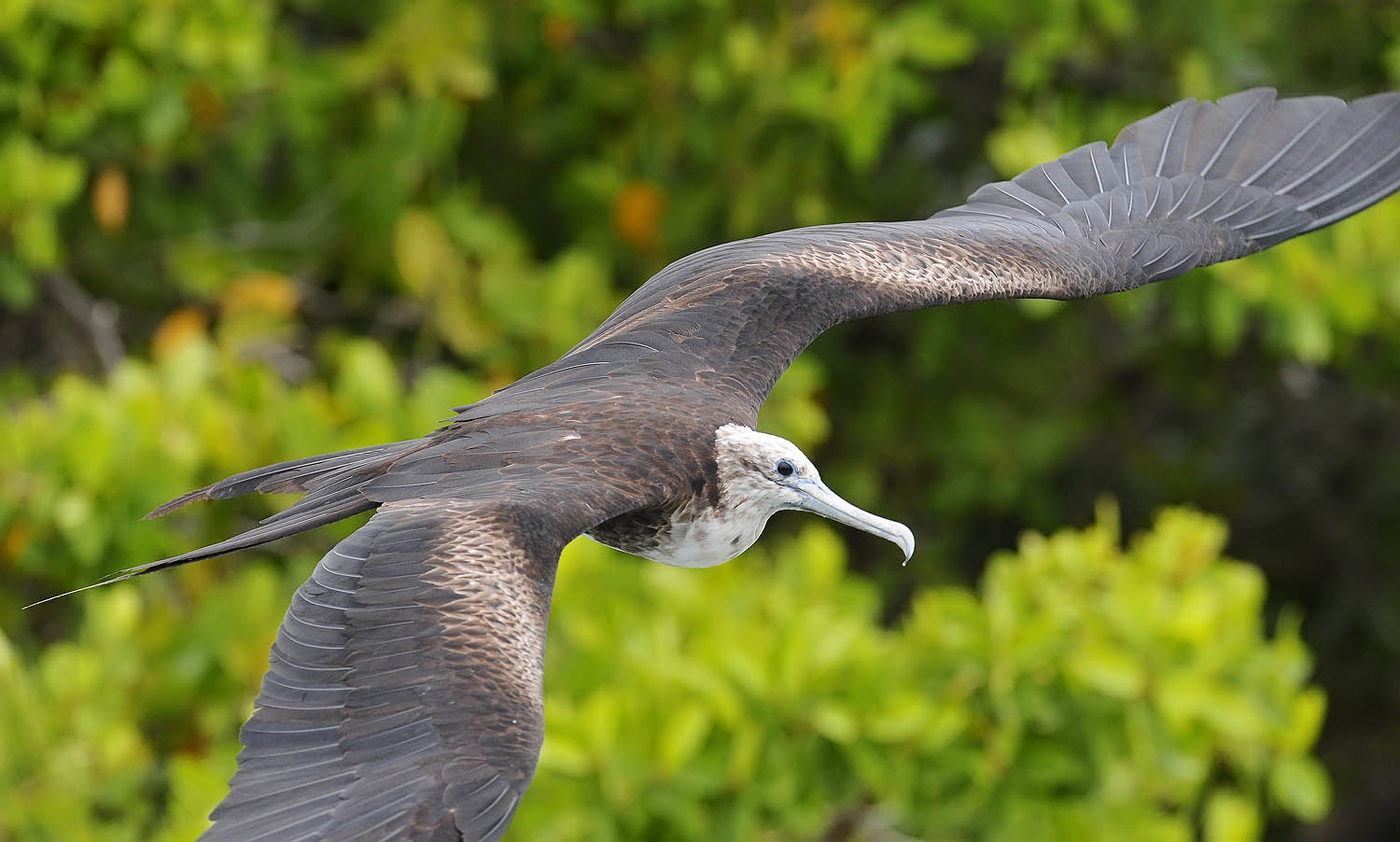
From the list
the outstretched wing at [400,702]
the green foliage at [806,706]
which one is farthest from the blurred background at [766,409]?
the outstretched wing at [400,702]

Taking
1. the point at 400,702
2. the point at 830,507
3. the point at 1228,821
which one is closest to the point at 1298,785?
the point at 1228,821

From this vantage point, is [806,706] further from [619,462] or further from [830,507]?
[619,462]

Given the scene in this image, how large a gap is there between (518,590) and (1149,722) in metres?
3.10

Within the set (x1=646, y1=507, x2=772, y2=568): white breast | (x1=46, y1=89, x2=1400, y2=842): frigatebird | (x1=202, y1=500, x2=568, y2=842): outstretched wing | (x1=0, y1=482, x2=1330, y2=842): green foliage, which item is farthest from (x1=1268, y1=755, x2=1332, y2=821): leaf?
(x1=202, y1=500, x2=568, y2=842): outstretched wing

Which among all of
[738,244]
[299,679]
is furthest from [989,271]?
[299,679]

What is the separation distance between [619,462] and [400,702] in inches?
29.5

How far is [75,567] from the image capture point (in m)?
6.55

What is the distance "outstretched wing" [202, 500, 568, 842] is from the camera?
3568mm

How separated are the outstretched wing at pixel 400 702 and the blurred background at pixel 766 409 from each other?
2.08m

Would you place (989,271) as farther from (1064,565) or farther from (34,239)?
(34,239)

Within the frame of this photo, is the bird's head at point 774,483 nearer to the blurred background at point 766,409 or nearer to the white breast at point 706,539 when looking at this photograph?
the white breast at point 706,539

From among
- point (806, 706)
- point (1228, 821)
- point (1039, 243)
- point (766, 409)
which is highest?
point (1039, 243)

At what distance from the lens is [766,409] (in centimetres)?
793

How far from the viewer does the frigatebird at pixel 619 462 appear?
3.62 meters
